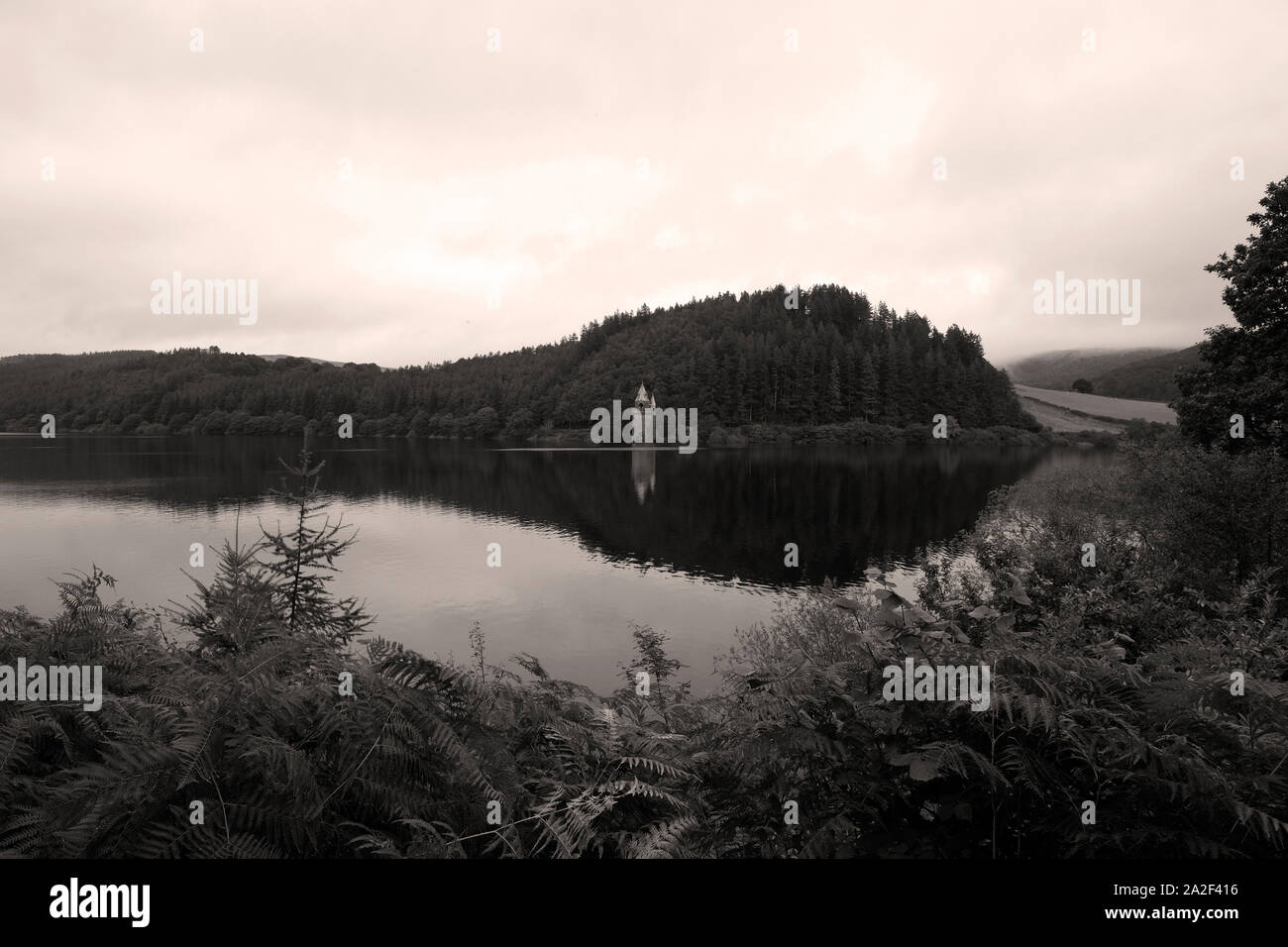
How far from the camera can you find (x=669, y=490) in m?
70.7

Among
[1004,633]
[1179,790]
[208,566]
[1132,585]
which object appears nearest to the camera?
[1179,790]

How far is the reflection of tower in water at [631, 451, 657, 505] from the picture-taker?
7231 centimetres

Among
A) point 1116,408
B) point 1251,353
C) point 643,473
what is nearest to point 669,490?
point 643,473

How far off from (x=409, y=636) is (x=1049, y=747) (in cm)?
2346

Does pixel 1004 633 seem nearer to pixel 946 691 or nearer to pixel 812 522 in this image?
pixel 946 691

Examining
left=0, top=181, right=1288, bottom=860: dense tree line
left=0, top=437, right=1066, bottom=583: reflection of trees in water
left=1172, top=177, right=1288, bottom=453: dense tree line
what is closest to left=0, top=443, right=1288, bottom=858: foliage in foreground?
left=0, top=181, right=1288, bottom=860: dense tree line

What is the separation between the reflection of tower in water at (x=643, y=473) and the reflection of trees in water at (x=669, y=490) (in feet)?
1.07

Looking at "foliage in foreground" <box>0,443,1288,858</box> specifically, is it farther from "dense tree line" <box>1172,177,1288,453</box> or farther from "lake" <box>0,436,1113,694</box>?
"dense tree line" <box>1172,177,1288,453</box>

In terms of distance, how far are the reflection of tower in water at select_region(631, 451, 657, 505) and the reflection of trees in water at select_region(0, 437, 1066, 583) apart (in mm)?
327

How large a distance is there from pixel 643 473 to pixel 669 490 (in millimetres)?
22439

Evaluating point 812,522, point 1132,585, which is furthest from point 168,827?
point 812,522

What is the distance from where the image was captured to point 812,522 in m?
49.1

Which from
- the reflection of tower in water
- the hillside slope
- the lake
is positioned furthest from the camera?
the hillside slope
